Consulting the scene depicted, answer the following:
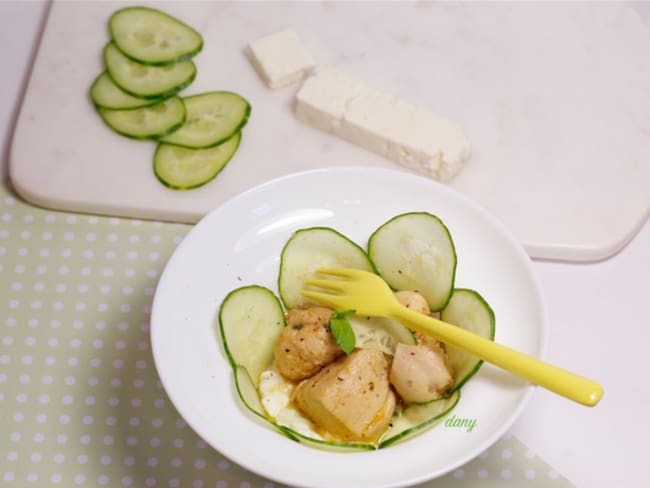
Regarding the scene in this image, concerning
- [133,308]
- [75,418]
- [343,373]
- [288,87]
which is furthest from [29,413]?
[288,87]

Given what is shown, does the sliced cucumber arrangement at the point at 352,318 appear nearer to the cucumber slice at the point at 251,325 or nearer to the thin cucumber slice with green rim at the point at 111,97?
the cucumber slice at the point at 251,325

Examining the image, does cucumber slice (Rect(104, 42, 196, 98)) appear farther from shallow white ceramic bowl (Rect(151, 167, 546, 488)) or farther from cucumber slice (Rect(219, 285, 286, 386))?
cucumber slice (Rect(219, 285, 286, 386))

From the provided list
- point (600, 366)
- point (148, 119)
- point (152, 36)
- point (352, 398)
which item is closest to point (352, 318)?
point (352, 398)

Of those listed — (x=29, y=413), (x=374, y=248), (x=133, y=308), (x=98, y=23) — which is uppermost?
(x=374, y=248)

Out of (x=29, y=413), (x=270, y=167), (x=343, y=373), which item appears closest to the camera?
(x=343, y=373)

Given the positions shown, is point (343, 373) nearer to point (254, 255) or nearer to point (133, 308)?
point (254, 255)

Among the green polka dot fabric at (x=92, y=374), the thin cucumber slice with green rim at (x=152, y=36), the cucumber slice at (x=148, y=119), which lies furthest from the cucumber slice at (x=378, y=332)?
the thin cucumber slice with green rim at (x=152, y=36)

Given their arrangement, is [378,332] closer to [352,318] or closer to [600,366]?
[352,318]
